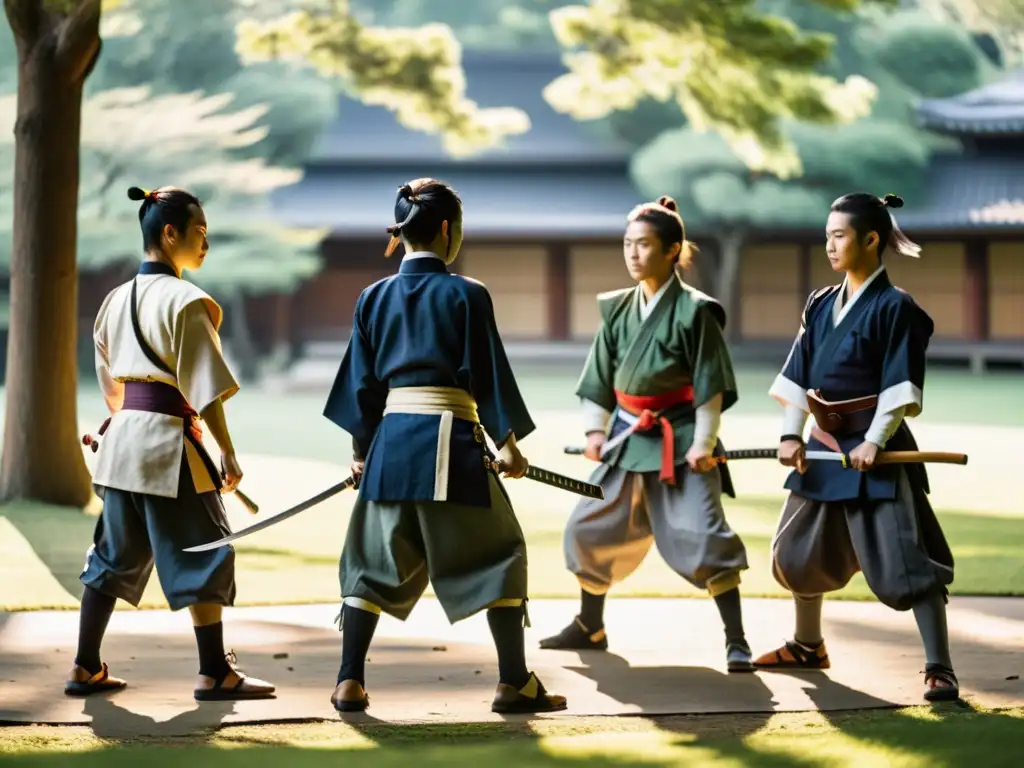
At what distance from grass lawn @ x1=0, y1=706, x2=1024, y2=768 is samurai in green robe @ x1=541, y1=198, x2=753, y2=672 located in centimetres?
90

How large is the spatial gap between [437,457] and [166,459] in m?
0.78

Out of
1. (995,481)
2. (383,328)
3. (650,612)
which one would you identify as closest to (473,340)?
(383,328)

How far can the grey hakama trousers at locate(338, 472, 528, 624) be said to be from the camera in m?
4.21

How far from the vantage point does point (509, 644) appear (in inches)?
166

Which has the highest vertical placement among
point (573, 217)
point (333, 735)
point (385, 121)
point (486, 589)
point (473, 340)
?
point (385, 121)

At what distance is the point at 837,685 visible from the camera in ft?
15.0

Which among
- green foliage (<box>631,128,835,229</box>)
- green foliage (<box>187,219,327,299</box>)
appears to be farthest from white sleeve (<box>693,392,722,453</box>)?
green foliage (<box>631,128,835,229</box>)

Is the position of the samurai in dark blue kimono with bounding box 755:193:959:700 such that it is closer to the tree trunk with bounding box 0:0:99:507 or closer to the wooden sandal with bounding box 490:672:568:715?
the wooden sandal with bounding box 490:672:568:715

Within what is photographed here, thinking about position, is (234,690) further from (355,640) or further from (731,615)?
(731,615)

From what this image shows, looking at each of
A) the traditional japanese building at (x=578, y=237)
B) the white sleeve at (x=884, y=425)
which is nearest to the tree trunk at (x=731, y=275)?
the traditional japanese building at (x=578, y=237)

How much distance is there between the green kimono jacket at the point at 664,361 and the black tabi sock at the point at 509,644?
0.99 meters

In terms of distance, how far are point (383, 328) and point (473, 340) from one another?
27 cm

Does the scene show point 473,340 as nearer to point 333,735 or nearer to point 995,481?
point 333,735

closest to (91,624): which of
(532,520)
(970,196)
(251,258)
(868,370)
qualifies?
(868,370)
